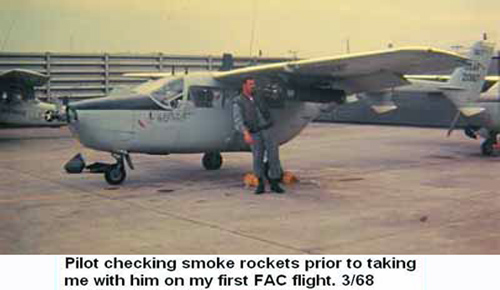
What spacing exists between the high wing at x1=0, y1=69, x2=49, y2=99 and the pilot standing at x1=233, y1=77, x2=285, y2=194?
9878 millimetres

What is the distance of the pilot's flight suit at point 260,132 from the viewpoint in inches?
365

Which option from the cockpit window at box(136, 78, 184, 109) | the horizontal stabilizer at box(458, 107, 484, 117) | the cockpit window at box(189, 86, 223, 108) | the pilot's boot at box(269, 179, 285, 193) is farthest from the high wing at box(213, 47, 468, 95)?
the horizontal stabilizer at box(458, 107, 484, 117)

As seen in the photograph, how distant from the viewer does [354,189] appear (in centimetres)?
962

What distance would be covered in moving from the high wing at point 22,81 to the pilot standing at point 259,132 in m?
9.88

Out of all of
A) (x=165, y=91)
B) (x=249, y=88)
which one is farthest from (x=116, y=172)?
(x=249, y=88)

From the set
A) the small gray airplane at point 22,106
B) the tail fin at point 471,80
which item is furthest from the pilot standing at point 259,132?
the small gray airplane at point 22,106

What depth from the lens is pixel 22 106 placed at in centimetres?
1852

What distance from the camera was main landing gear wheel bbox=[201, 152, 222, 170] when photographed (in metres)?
11.5

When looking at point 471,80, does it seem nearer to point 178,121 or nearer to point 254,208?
point 178,121

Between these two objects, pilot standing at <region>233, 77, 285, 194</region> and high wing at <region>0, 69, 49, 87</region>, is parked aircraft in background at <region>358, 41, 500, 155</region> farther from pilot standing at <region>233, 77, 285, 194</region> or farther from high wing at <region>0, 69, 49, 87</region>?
high wing at <region>0, 69, 49, 87</region>

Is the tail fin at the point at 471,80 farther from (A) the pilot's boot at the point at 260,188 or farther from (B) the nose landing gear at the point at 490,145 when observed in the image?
(A) the pilot's boot at the point at 260,188

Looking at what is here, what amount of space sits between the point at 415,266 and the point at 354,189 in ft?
15.0

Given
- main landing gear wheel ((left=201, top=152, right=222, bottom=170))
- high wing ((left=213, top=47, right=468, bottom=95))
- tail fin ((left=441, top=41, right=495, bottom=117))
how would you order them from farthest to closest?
tail fin ((left=441, top=41, right=495, bottom=117)) < main landing gear wheel ((left=201, top=152, right=222, bottom=170)) < high wing ((left=213, top=47, right=468, bottom=95))

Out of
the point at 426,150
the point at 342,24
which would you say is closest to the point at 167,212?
the point at 426,150
